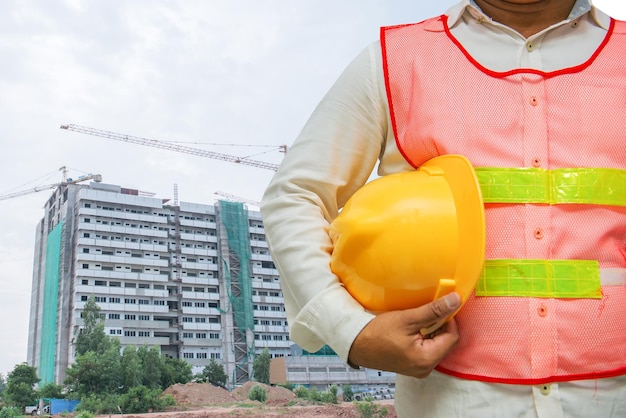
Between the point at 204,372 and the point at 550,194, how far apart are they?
1909 centimetres

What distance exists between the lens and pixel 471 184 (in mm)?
505

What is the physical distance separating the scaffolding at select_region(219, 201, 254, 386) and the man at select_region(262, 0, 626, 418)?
71.4ft

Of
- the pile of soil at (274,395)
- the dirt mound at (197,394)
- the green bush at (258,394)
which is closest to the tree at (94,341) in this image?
the dirt mound at (197,394)

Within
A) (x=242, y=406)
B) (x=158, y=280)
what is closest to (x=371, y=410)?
(x=242, y=406)

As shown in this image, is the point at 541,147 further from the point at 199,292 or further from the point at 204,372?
the point at 199,292

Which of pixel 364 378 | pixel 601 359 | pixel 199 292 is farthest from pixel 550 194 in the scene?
pixel 199 292

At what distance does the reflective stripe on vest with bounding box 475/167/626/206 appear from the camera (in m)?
0.55

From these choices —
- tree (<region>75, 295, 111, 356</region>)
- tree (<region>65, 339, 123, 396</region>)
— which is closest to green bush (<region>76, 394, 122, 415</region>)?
tree (<region>65, 339, 123, 396</region>)

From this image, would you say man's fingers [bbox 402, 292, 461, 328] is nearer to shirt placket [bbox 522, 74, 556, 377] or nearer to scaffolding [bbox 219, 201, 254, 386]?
shirt placket [bbox 522, 74, 556, 377]

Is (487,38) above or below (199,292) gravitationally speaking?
below

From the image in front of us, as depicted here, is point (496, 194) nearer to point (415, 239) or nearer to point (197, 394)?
point (415, 239)

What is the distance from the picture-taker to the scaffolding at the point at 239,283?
72.1ft

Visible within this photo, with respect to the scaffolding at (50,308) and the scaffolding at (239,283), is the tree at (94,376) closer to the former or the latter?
the scaffolding at (50,308)

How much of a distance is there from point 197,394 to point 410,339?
14431 mm
